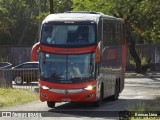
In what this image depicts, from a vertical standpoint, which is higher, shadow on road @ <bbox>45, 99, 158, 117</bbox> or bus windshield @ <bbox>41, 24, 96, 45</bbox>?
bus windshield @ <bbox>41, 24, 96, 45</bbox>

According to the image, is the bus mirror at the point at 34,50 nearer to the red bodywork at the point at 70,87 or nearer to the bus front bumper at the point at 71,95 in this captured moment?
the red bodywork at the point at 70,87

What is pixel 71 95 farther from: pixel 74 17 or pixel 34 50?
pixel 74 17

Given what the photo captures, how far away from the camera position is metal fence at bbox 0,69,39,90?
30.7 metres

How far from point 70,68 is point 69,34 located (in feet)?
4.37

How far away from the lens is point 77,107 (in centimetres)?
2223

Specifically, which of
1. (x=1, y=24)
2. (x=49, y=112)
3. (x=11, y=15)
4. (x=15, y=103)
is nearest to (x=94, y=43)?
(x=49, y=112)

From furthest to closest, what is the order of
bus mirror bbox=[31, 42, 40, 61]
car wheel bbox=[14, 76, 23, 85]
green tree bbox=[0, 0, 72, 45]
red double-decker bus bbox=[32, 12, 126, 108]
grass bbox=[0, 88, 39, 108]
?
green tree bbox=[0, 0, 72, 45], car wheel bbox=[14, 76, 23, 85], grass bbox=[0, 88, 39, 108], bus mirror bbox=[31, 42, 40, 61], red double-decker bus bbox=[32, 12, 126, 108]

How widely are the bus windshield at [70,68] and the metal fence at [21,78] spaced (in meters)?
9.84

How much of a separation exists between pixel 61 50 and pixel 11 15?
53.7 meters

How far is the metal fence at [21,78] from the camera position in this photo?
30705 mm

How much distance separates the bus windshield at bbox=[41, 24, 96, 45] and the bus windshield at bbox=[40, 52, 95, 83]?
1.81 ft

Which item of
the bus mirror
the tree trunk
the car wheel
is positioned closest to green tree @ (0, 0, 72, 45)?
the tree trunk

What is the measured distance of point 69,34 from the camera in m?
21.3

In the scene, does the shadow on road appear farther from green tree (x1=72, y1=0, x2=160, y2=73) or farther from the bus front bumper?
green tree (x1=72, y1=0, x2=160, y2=73)
